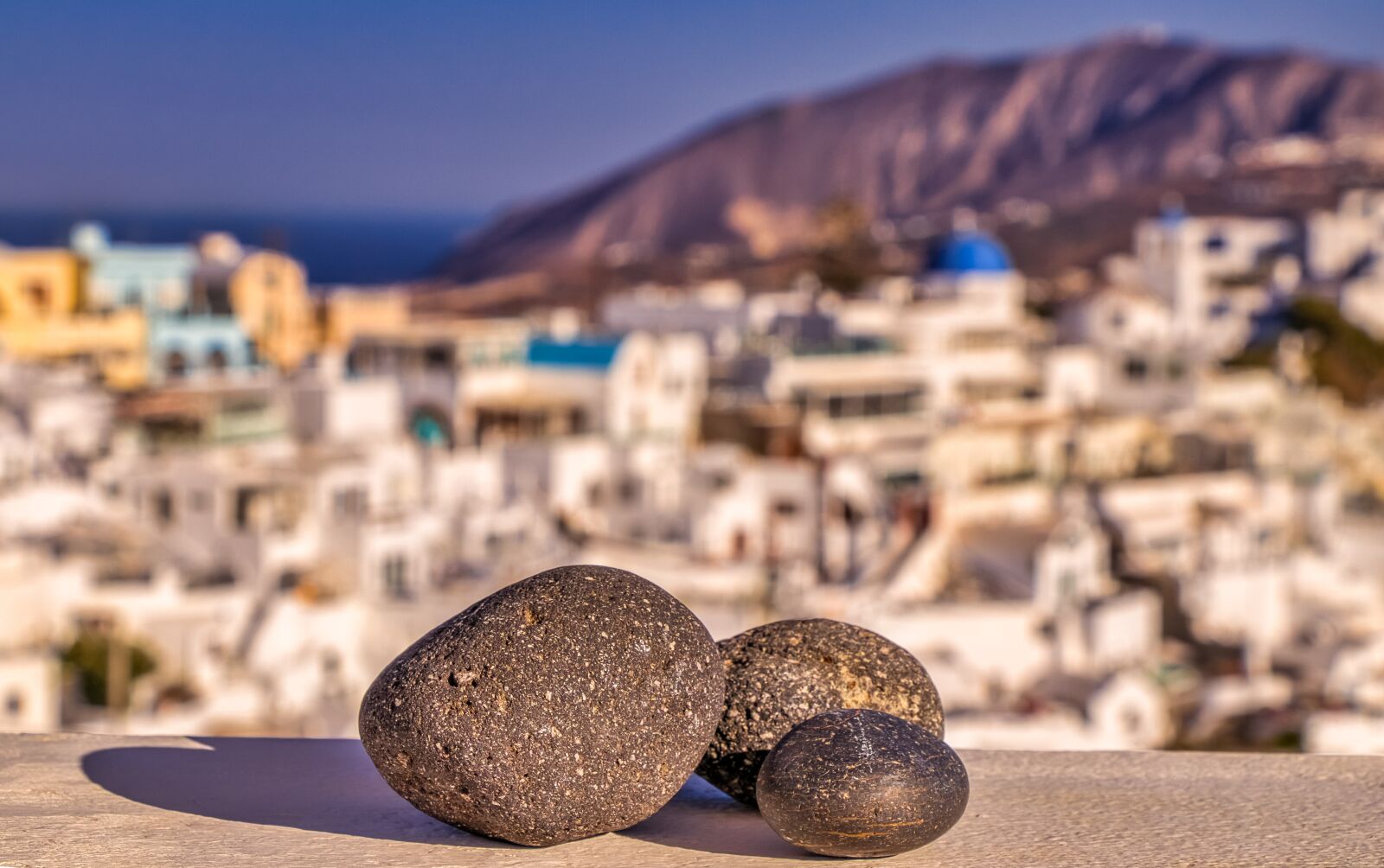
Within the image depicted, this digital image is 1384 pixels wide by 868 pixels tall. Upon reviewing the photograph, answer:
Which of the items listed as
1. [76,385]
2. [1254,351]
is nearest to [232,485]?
[76,385]

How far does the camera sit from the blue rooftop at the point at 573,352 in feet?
87.5

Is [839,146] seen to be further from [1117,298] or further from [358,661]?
[358,661]

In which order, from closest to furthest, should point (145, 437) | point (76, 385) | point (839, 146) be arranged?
point (145, 437)
point (76, 385)
point (839, 146)

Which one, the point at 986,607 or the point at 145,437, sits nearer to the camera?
the point at 986,607

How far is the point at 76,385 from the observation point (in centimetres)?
2453

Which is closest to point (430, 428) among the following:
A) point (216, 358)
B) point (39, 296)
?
point (216, 358)

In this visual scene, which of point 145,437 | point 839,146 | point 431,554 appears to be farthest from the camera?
point 839,146

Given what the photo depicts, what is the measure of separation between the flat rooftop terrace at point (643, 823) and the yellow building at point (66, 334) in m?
23.1

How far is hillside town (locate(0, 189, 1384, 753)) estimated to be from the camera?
18.5 metres

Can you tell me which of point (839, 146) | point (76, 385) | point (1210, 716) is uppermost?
point (839, 146)

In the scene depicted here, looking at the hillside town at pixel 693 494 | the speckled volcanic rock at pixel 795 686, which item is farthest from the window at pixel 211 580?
the speckled volcanic rock at pixel 795 686

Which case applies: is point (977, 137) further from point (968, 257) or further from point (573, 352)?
point (573, 352)

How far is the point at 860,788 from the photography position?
13.4 ft

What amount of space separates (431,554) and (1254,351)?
73.2 feet
